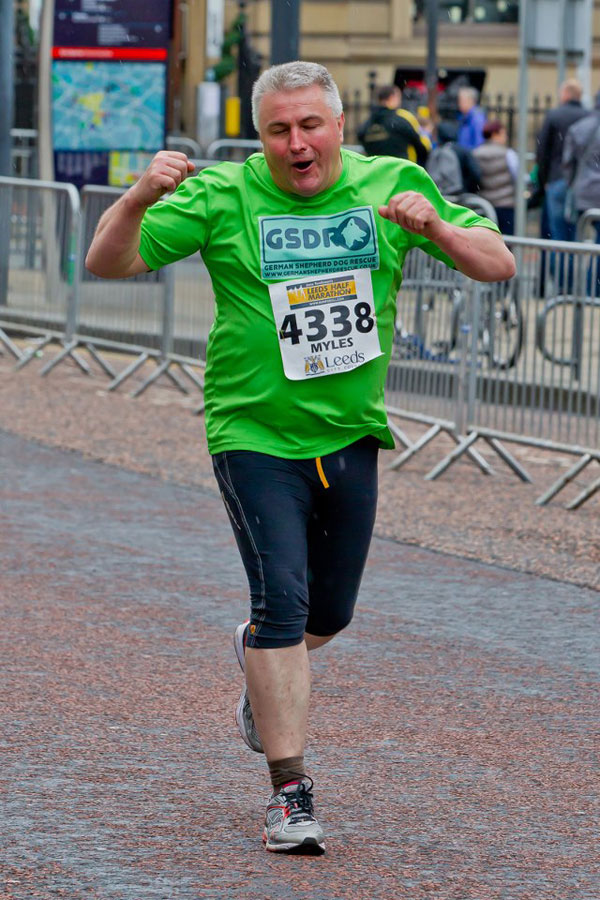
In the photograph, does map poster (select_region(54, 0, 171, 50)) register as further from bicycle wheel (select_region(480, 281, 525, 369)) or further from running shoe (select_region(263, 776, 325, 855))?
running shoe (select_region(263, 776, 325, 855))

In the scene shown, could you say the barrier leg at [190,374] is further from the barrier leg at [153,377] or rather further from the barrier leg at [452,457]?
the barrier leg at [452,457]

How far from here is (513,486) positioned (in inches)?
384

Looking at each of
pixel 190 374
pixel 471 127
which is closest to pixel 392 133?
pixel 190 374

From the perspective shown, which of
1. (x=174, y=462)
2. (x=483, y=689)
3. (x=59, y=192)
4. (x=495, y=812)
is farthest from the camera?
(x=59, y=192)

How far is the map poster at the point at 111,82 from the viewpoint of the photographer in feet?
57.9

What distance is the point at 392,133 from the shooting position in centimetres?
1547

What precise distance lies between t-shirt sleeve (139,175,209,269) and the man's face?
0.62ft

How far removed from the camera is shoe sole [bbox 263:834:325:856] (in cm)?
425

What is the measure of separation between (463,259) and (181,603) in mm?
2876

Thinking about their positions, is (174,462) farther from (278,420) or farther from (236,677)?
(278,420)

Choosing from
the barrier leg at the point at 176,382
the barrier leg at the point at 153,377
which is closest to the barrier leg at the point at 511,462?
the barrier leg at the point at 153,377

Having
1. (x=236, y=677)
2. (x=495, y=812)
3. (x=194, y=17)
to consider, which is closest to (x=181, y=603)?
(x=236, y=677)

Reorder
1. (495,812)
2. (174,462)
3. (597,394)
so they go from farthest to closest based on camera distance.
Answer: (174,462) → (597,394) → (495,812)

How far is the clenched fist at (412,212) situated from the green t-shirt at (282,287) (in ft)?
0.55
